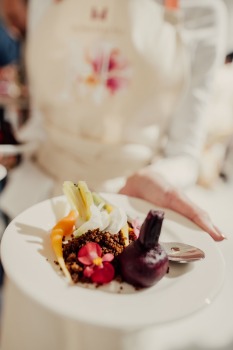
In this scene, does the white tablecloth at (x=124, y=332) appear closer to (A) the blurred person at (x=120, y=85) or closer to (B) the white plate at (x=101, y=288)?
(B) the white plate at (x=101, y=288)

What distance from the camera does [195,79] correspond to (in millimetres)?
970

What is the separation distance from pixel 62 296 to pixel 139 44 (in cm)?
62

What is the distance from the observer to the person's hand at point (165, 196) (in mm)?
546

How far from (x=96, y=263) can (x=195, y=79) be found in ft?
2.15

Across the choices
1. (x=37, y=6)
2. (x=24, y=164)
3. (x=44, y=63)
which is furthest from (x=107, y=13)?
(x=24, y=164)

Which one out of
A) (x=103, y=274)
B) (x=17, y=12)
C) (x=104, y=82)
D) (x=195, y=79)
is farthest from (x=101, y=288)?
(x=17, y=12)

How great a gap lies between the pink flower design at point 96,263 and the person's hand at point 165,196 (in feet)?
0.50

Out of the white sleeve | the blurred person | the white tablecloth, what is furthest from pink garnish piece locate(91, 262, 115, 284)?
the white sleeve

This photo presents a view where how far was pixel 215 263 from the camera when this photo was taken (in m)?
0.46

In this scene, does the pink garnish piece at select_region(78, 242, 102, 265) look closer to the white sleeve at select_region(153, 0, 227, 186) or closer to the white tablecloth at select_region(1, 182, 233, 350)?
the white tablecloth at select_region(1, 182, 233, 350)

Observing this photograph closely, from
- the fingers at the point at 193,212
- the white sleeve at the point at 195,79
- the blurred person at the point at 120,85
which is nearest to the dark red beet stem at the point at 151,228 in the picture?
the fingers at the point at 193,212

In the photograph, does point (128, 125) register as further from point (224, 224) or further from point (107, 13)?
point (224, 224)

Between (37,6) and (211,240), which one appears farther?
(37,6)

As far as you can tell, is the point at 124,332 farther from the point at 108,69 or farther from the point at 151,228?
the point at 108,69
